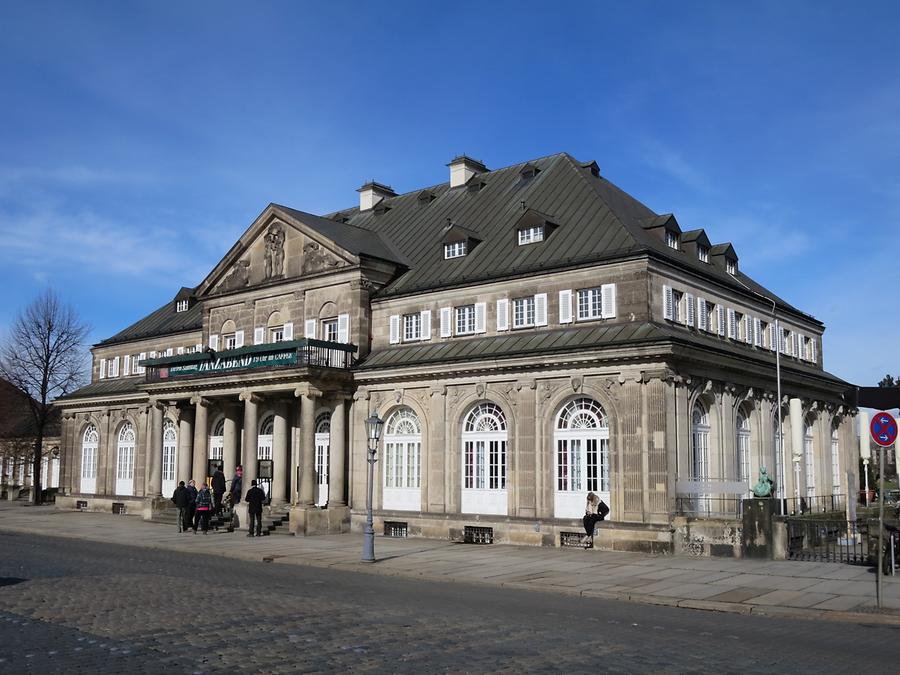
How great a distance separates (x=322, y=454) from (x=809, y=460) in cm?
2220

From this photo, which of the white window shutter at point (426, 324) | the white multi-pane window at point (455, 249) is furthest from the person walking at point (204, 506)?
the white multi-pane window at point (455, 249)

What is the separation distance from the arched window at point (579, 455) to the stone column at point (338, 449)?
10.1 metres

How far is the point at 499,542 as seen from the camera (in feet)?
107

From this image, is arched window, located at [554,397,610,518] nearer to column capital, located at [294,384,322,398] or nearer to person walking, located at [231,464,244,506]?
column capital, located at [294,384,322,398]

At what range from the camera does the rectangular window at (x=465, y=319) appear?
36312 millimetres

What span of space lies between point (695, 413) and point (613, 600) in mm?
13890

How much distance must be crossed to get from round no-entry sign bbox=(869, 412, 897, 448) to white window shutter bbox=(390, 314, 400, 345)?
2331cm

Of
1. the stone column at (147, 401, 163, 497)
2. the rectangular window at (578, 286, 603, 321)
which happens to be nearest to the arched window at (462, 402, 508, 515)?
the rectangular window at (578, 286, 603, 321)

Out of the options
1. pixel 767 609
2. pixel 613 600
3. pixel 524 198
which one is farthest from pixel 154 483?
pixel 767 609

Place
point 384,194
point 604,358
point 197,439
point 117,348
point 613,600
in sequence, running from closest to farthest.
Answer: point 613,600
point 604,358
point 197,439
point 384,194
point 117,348

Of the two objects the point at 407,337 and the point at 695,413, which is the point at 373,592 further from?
the point at 407,337

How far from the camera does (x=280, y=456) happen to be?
39.5 meters

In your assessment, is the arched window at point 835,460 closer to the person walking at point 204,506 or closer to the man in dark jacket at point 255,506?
the man in dark jacket at point 255,506

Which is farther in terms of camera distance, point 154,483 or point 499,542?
point 154,483
